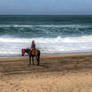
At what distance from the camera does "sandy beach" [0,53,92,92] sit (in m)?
6.25

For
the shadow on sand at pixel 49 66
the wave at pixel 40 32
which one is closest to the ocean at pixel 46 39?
the wave at pixel 40 32

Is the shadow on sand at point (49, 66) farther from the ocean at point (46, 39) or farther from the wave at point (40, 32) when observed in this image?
the wave at point (40, 32)

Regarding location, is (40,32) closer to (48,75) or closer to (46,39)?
(46,39)

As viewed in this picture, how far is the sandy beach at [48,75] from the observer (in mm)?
6246

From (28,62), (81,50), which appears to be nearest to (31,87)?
(28,62)

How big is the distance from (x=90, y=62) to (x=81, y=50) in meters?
3.18

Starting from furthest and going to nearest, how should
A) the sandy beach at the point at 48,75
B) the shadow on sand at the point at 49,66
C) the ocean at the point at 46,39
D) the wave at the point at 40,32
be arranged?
the wave at the point at 40,32, the ocean at the point at 46,39, the shadow on sand at the point at 49,66, the sandy beach at the point at 48,75

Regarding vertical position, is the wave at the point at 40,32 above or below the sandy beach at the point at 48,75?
above

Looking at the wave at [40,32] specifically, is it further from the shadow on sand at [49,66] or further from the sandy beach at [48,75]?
the sandy beach at [48,75]

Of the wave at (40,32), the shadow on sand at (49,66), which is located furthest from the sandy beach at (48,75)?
the wave at (40,32)

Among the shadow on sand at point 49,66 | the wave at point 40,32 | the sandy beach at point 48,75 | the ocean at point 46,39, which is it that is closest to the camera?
the sandy beach at point 48,75

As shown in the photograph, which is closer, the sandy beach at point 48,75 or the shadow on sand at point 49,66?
the sandy beach at point 48,75

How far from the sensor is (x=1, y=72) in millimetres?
7938

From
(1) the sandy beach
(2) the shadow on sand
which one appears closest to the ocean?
(2) the shadow on sand
